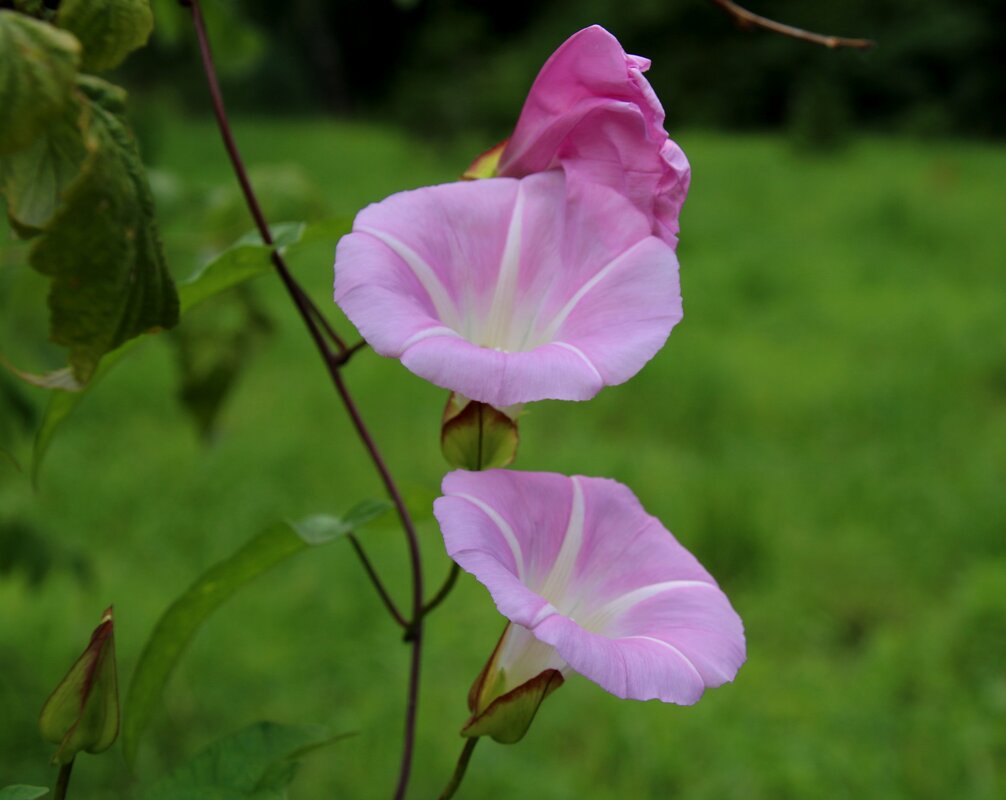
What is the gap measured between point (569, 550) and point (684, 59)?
8.38 meters

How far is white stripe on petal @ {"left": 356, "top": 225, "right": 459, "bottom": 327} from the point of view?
436 mm

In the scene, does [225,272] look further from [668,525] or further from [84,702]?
[668,525]

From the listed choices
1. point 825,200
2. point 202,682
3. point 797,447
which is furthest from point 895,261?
point 202,682

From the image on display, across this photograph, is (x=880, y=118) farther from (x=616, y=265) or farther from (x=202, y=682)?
(x=616, y=265)

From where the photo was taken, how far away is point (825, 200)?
14.9 feet

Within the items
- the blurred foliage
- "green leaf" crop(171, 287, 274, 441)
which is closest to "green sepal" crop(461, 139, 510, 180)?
"green leaf" crop(171, 287, 274, 441)

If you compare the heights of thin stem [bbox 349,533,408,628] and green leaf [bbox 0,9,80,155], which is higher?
green leaf [bbox 0,9,80,155]

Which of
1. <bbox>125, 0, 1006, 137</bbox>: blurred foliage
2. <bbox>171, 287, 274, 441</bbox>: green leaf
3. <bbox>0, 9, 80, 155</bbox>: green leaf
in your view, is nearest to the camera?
<bbox>0, 9, 80, 155</bbox>: green leaf

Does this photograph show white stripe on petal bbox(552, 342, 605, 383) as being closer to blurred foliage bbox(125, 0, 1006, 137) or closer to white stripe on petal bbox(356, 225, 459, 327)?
white stripe on petal bbox(356, 225, 459, 327)

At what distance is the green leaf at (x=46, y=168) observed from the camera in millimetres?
352

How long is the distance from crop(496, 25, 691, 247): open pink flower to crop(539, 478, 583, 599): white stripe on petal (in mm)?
109

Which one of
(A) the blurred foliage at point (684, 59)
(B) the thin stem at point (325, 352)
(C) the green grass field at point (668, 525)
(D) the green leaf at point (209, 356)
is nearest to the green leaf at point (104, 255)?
(B) the thin stem at point (325, 352)

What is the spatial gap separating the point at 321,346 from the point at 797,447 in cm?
218

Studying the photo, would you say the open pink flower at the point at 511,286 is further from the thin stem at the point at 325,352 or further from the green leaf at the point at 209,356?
the green leaf at the point at 209,356
